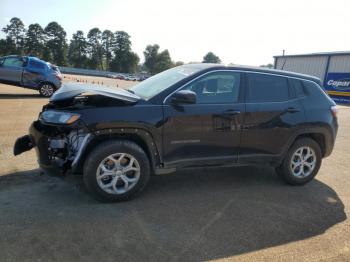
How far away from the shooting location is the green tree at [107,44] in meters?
112

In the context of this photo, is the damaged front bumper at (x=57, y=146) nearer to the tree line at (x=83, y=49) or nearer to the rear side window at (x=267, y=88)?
the rear side window at (x=267, y=88)

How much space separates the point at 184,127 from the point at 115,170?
3.43 feet

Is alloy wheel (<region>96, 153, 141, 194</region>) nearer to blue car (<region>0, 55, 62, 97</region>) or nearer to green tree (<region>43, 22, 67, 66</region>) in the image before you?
blue car (<region>0, 55, 62, 97</region>)

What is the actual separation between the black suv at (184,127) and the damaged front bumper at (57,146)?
12 mm

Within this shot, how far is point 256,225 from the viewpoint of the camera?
3949 mm

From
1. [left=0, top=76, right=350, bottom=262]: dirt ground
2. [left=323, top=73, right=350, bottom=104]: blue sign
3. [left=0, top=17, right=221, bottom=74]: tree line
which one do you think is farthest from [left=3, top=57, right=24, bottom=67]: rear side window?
[left=0, top=17, right=221, bottom=74]: tree line

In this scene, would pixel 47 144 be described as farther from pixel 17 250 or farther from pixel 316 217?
pixel 316 217

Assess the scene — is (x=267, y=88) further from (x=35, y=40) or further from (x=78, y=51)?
(x=78, y=51)

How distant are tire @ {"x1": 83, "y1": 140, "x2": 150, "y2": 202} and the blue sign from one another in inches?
1023

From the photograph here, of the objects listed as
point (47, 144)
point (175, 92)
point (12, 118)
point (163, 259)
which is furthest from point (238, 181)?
point (12, 118)

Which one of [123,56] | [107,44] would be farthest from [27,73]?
[107,44]

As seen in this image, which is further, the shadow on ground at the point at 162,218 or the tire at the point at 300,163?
the tire at the point at 300,163

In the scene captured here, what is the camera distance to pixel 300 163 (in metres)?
5.35

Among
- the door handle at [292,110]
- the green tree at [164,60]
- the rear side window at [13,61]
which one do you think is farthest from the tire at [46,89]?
the green tree at [164,60]
